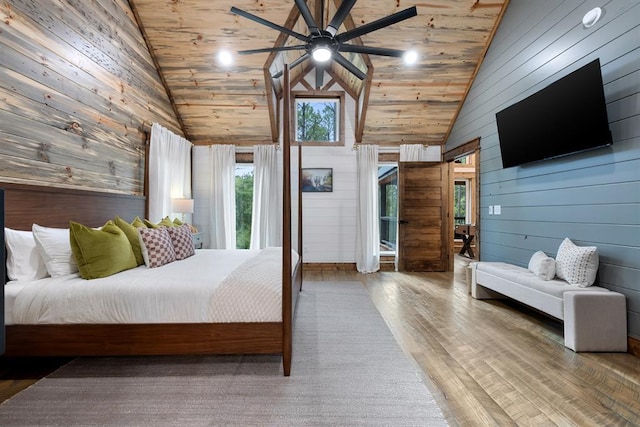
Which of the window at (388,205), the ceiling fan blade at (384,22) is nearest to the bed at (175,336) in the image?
the ceiling fan blade at (384,22)

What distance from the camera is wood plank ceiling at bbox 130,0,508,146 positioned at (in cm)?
388

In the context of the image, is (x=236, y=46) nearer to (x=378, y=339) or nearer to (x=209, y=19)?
(x=209, y=19)

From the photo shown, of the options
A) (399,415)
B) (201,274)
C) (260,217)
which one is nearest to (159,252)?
(201,274)

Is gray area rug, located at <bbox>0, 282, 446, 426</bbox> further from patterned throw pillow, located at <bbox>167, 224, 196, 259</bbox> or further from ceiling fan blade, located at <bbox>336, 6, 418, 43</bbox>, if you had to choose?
ceiling fan blade, located at <bbox>336, 6, 418, 43</bbox>

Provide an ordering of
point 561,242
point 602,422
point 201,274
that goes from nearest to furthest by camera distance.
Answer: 1. point 602,422
2. point 201,274
3. point 561,242

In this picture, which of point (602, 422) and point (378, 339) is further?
point (378, 339)

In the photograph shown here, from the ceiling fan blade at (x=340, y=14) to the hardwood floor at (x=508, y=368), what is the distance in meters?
2.83

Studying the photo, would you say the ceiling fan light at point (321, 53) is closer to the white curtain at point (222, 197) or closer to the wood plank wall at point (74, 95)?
the wood plank wall at point (74, 95)

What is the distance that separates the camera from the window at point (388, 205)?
5848 millimetres

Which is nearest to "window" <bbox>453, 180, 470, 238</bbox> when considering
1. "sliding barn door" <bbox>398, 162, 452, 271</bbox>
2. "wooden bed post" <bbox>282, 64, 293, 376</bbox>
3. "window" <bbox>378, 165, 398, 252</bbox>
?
"window" <bbox>378, 165, 398, 252</bbox>

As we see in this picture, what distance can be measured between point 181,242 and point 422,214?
411 centimetres

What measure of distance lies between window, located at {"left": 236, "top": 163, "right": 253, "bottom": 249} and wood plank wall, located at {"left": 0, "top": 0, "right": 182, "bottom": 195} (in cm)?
189

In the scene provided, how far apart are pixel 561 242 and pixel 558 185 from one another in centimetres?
58

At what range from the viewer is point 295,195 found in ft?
18.2
